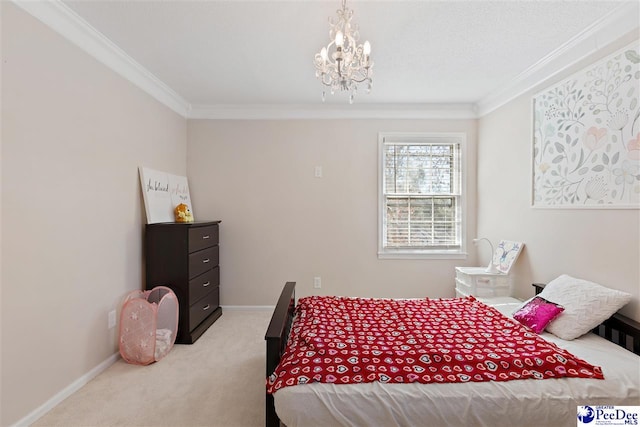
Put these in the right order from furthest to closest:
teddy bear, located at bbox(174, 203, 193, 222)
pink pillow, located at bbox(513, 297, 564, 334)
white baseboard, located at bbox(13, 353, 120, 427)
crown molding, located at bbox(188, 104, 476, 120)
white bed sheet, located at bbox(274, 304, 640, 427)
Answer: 1. crown molding, located at bbox(188, 104, 476, 120)
2. teddy bear, located at bbox(174, 203, 193, 222)
3. pink pillow, located at bbox(513, 297, 564, 334)
4. white baseboard, located at bbox(13, 353, 120, 427)
5. white bed sheet, located at bbox(274, 304, 640, 427)

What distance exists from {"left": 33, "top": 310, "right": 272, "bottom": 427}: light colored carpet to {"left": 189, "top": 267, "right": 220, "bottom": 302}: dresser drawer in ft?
1.56

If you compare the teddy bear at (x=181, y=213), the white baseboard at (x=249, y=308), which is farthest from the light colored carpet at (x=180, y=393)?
the teddy bear at (x=181, y=213)

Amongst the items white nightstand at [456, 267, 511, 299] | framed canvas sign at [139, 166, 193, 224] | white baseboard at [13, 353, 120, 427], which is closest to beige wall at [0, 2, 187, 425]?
white baseboard at [13, 353, 120, 427]

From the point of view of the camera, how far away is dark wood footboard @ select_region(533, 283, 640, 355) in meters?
1.96

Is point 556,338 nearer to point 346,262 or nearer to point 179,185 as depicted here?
point 346,262

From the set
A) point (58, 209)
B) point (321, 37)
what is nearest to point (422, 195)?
point (321, 37)

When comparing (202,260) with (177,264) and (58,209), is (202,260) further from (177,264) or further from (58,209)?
(58,209)

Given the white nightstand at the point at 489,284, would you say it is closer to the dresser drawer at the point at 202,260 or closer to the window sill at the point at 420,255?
the window sill at the point at 420,255

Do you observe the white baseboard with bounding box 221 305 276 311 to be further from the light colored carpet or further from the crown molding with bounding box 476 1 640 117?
the crown molding with bounding box 476 1 640 117

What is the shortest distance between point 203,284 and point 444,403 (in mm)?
2665

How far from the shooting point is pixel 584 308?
2154mm

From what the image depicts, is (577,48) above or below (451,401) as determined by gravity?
above

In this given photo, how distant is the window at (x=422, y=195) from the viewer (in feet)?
13.7

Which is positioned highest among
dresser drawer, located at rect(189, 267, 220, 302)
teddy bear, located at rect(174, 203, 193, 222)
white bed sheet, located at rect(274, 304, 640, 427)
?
teddy bear, located at rect(174, 203, 193, 222)
